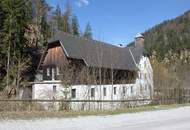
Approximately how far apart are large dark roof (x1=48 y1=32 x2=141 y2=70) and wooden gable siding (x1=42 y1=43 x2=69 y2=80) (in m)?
0.76

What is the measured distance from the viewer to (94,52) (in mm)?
47000

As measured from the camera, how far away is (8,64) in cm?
4519

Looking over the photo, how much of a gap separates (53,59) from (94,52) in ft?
19.4

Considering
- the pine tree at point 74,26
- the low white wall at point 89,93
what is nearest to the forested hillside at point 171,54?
the low white wall at point 89,93

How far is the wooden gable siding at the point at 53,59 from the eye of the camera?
4256cm

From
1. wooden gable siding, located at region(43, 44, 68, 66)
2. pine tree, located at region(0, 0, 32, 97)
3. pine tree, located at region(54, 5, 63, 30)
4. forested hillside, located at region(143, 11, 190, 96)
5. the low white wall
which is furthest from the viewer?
pine tree, located at region(54, 5, 63, 30)

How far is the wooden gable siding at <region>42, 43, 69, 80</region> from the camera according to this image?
140 ft

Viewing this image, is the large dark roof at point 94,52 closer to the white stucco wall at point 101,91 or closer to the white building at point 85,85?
the white building at point 85,85

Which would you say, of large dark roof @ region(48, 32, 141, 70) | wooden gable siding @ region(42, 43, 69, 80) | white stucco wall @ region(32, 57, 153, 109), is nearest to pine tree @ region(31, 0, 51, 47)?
large dark roof @ region(48, 32, 141, 70)

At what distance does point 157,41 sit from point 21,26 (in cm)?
9766

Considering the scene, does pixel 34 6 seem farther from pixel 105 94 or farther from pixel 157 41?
pixel 157 41

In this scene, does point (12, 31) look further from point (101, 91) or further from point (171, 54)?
point (171, 54)

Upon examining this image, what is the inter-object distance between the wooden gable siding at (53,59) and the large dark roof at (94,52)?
76 cm

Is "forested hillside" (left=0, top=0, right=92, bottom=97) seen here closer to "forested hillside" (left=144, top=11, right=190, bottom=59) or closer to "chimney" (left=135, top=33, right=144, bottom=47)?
"chimney" (left=135, top=33, right=144, bottom=47)
